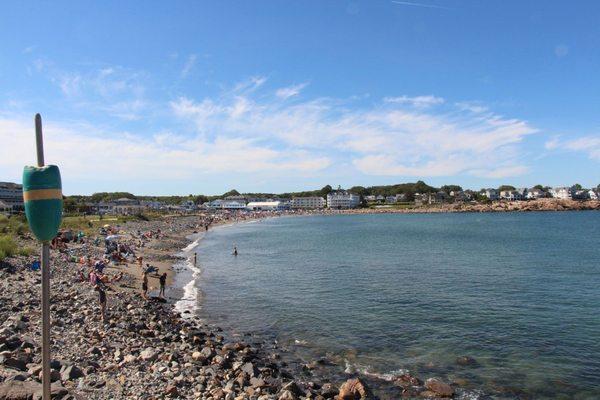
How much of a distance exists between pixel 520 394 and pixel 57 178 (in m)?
15.2

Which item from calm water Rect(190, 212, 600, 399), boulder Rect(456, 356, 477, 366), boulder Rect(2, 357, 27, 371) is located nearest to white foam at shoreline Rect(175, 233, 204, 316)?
calm water Rect(190, 212, 600, 399)

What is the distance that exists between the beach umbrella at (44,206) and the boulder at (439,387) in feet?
40.7

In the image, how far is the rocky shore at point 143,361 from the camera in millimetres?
10320

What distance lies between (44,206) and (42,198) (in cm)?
10

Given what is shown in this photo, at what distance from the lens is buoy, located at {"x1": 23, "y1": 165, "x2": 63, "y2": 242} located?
4.46 metres

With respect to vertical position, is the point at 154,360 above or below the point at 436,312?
above

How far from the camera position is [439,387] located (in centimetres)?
1375

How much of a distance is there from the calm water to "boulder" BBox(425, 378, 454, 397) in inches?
39.3

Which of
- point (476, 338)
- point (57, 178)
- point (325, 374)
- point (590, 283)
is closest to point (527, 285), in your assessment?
point (590, 283)

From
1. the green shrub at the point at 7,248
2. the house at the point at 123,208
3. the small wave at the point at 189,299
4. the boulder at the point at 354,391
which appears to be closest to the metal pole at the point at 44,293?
the boulder at the point at 354,391

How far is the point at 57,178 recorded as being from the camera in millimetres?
4672

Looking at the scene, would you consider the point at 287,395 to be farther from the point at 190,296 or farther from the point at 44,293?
the point at 190,296

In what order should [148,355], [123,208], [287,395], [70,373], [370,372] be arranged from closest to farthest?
[70,373] → [287,395] → [148,355] → [370,372] → [123,208]

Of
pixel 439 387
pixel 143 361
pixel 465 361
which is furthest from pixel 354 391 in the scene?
pixel 143 361
